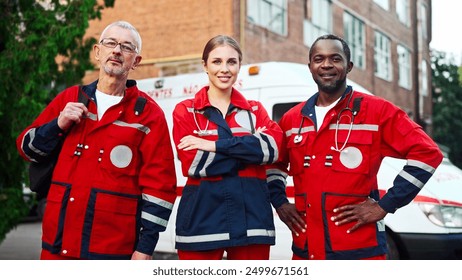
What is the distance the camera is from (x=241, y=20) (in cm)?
1420

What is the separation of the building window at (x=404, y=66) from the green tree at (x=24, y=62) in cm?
1853

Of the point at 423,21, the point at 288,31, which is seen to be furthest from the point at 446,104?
the point at 288,31

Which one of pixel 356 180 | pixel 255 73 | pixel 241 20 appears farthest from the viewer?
pixel 241 20

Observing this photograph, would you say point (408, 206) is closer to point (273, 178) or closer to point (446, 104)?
point (273, 178)

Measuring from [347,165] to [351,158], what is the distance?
1.6 inches

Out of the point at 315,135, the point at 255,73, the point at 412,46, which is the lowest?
the point at 315,135

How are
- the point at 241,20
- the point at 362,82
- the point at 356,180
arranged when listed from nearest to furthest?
the point at 356,180
the point at 241,20
the point at 362,82

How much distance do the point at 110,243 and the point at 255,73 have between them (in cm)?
396

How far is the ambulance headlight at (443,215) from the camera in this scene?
18.0 ft

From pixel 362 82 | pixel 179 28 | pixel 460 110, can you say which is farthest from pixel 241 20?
pixel 460 110

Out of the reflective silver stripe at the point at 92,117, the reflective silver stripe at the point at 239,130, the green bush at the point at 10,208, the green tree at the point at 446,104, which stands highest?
the green tree at the point at 446,104

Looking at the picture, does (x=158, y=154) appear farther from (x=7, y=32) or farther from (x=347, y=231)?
(x=7, y=32)

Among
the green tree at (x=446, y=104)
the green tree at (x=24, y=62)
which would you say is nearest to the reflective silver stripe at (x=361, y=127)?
the green tree at (x=24, y=62)

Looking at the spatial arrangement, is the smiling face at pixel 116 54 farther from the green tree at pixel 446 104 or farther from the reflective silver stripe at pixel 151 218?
A: the green tree at pixel 446 104
